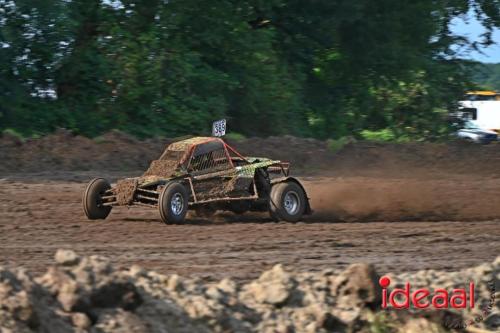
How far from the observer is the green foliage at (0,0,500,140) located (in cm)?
2409

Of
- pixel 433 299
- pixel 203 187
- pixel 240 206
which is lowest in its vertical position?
pixel 433 299

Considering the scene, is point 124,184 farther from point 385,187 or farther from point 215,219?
point 385,187

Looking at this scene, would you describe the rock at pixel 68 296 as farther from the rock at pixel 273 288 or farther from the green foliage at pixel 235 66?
the green foliage at pixel 235 66

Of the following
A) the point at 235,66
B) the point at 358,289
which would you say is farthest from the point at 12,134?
the point at 358,289

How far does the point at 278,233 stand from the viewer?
508 inches

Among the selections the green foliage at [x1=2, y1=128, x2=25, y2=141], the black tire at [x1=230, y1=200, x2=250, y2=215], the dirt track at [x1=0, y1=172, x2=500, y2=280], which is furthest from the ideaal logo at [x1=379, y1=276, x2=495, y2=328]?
the green foliage at [x1=2, y1=128, x2=25, y2=141]

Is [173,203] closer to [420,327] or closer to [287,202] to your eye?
[287,202]

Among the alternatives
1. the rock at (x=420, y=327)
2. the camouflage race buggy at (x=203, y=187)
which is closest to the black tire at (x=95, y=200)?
the camouflage race buggy at (x=203, y=187)

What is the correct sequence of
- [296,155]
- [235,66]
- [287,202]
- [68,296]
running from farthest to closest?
[235,66], [296,155], [287,202], [68,296]

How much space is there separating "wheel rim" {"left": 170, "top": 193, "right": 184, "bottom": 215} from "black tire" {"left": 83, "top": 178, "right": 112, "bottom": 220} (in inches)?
44.4

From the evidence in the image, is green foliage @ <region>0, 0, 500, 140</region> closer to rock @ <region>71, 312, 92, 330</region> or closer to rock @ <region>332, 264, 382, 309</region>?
rock @ <region>332, 264, 382, 309</region>

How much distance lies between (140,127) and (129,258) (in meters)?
14.5

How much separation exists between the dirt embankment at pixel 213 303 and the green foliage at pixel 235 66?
631 inches

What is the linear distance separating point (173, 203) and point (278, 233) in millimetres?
1513
